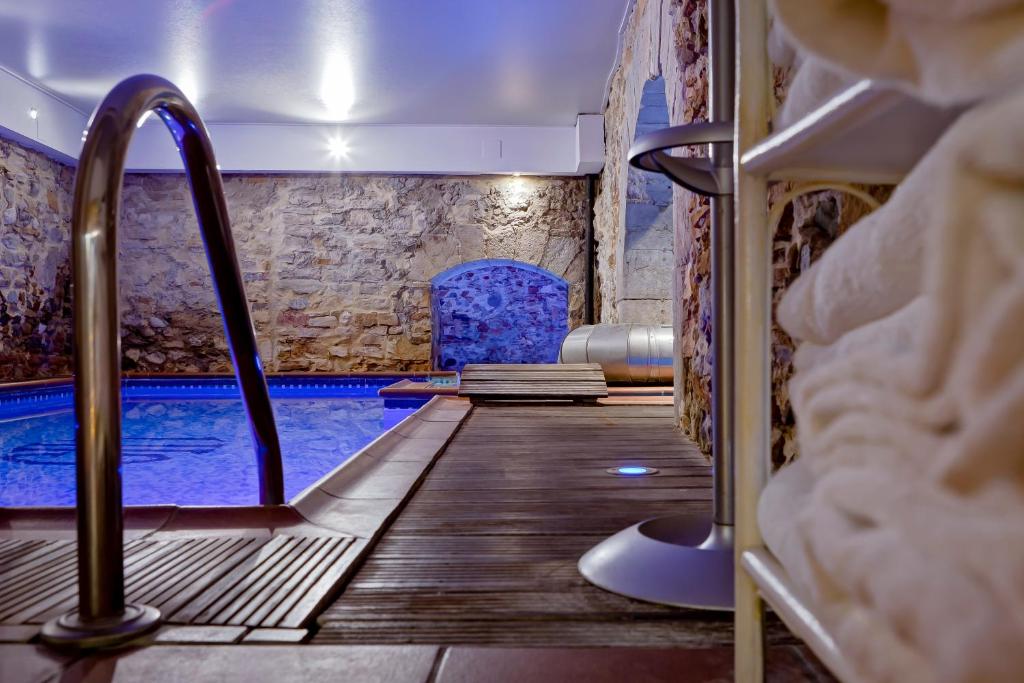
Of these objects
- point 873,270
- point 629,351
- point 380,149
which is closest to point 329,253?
point 380,149

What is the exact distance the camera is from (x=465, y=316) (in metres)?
8.20

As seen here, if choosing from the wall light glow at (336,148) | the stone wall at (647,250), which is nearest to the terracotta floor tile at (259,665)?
the stone wall at (647,250)

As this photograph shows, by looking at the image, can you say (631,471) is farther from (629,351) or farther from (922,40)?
(629,351)

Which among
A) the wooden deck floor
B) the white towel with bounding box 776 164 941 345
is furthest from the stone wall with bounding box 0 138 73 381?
the white towel with bounding box 776 164 941 345

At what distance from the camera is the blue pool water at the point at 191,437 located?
332 centimetres

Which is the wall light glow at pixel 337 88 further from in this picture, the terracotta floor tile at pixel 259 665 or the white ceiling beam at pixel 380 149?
the terracotta floor tile at pixel 259 665

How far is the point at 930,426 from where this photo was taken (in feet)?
1.09

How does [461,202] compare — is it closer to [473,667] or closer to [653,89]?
[653,89]

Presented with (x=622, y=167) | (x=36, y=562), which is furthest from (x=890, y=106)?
(x=622, y=167)

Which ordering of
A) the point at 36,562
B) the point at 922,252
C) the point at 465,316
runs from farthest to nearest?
the point at 465,316
the point at 36,562
the point at 922,252

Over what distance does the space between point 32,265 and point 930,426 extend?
290 inches

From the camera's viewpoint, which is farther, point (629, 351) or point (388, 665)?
point (629, 351)

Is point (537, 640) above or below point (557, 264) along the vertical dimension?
below

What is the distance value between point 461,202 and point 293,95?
181 cm
